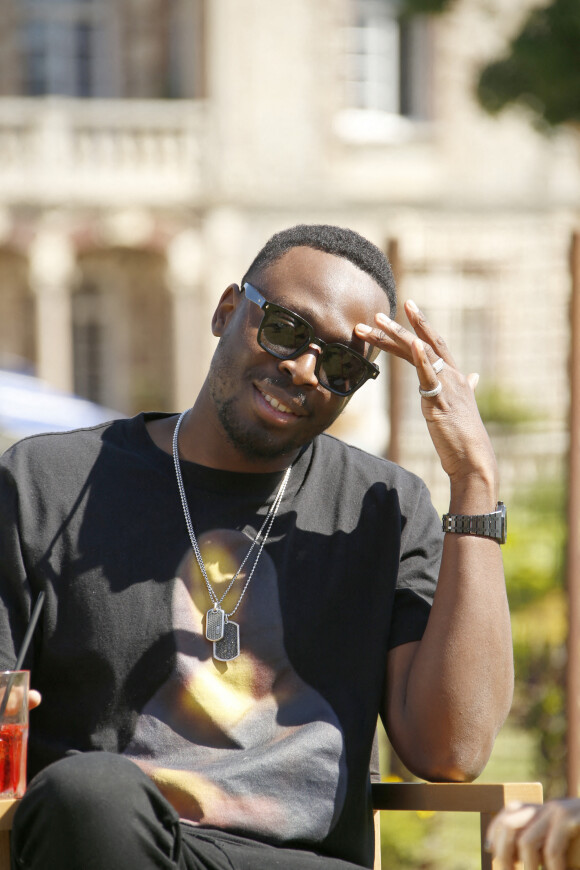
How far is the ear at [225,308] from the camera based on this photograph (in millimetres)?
2539

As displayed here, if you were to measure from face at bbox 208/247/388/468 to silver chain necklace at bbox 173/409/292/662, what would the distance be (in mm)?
116

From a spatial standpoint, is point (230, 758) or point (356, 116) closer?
point (230, 758)

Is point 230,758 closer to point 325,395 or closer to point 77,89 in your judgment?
point 325,395

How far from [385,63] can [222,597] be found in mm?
15365

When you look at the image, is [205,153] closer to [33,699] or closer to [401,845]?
[401,845]

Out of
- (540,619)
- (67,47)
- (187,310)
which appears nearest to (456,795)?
(540,619)

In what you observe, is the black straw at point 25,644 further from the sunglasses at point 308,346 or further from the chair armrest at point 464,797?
the chair armrest at point 464,797

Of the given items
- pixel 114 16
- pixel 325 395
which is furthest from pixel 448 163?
pixel 325 395

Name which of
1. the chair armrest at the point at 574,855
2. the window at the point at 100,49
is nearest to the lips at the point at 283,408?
the chair armrest at the point at 574,855

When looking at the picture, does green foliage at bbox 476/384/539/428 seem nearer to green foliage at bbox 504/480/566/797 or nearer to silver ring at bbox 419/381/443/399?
green foliage at bbox 504/480/566/797

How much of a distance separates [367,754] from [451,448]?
62cm

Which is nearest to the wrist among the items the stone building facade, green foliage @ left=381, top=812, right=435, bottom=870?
green foliage @ left=381, top=812, right=435, bottom=870

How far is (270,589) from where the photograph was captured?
94.3 inches

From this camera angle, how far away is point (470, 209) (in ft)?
53.7
